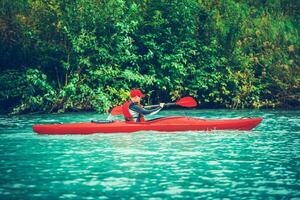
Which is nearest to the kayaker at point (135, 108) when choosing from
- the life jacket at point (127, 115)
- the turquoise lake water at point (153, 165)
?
the life jacket at point (127, 115)

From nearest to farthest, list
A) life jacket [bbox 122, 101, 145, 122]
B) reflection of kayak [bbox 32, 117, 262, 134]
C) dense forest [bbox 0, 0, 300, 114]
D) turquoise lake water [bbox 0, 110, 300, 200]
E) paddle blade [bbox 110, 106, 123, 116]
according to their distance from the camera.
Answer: turquoise lake water [bbox 0, 110, 300, 200] → reflection of kayak [bbox 32, 117, 262, 134] → life jacket [bbox 122, 101, 145, 122] → paddle blade [bbox 110, 106, 123, 116] → dense forest [bbox 0, 0, 300, 114]

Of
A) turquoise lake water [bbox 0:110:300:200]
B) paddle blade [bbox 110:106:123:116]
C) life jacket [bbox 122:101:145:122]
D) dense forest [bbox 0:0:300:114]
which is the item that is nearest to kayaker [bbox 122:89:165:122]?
life jacket [bbox 122:101:145:122]

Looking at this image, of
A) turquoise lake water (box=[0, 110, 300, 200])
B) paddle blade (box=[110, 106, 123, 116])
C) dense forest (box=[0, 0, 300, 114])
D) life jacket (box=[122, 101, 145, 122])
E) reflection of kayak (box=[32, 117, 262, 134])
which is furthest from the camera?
dense forest (box=[0, 0, 300, 114])

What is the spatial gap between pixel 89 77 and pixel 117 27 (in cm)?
241

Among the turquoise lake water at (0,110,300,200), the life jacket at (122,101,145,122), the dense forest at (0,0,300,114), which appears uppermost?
the dense forest at (0,0,300,114)

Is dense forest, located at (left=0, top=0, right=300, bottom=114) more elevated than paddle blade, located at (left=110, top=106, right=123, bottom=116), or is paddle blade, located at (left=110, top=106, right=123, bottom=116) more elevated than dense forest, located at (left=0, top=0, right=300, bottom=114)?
dense forest, located at (left=0, top=0, right=300, bottom=114)

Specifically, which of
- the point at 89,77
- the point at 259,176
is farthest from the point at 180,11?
the point at 259,176

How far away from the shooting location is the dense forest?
3148 cm

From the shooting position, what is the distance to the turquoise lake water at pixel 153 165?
1209 centimetres

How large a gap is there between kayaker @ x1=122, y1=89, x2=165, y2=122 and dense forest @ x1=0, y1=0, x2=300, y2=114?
8.87 m

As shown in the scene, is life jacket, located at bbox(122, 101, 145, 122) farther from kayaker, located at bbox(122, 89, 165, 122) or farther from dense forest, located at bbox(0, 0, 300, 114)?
dense forest, located at bbox(0, 0, 300, 114)

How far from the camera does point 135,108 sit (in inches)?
835

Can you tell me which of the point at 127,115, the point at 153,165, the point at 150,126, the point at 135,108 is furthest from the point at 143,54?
the point at 153,165

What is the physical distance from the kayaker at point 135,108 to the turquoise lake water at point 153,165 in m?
0.61
